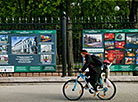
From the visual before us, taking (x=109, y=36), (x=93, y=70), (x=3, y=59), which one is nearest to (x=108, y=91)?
(x=93, y=70)

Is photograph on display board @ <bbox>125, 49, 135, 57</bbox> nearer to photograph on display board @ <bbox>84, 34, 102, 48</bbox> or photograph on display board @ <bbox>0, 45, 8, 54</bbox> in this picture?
photograph on display board @ <bbox>84, 34, 102, 48</bbox>

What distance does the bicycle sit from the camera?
332 inches

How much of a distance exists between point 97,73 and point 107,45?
3.86 meters

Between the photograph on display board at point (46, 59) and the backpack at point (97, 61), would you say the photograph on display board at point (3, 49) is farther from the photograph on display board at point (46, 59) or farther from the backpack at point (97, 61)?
the backpack at point (97, 61)

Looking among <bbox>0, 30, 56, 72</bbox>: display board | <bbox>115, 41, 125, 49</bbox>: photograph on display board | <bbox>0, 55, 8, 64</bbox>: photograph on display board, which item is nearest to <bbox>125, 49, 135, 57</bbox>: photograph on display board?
<bbox>115, 41, 125, 49</bbox>: photograph on display board

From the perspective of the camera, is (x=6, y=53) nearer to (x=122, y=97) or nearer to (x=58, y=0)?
(x=122, y=97)

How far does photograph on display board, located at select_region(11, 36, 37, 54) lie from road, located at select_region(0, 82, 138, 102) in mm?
1339

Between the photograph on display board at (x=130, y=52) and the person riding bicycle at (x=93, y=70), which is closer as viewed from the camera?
the person riding bicycle at (x=93, y=70)

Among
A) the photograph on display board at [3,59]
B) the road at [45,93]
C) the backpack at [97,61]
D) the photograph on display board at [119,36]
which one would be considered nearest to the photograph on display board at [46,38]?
the photograph on display board at [3,59]

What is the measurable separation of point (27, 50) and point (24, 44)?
261 millimetres

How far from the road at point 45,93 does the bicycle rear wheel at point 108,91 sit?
14 cm

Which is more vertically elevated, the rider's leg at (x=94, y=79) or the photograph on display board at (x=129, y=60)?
the photograph on display board at (x=129, y=60)

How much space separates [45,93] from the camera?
9680 mm

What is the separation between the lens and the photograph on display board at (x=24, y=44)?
12023 millimetres
